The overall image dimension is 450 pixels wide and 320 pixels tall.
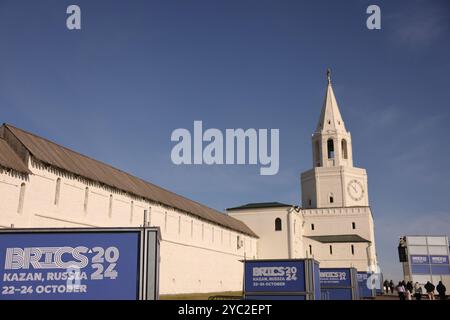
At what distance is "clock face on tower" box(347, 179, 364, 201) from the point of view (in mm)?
81188

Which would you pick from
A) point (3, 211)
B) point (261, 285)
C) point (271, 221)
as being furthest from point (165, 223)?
point (271, 221)

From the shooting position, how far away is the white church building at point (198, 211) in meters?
26.8

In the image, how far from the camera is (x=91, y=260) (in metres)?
8.61

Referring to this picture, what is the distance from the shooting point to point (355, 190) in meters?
81.8

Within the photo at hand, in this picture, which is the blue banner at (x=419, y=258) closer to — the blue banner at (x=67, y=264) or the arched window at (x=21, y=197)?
the blue banner at (x=67, y=264)

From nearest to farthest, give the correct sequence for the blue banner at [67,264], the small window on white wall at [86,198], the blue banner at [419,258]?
the blue banner at [67,264] < the blue banner at [419,258] < the small window on white wall at [86,198]

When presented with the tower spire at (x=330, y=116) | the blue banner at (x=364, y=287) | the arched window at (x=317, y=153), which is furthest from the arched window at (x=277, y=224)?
the blue banner at (x=364, y=287)

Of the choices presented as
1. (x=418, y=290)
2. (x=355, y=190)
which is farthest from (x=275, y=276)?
(x=355, y=190)

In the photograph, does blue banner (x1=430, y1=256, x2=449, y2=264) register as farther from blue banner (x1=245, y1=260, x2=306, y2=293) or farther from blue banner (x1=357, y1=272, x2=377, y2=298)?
blue banner (x1=357, y1=272, x2=377, y2=298)

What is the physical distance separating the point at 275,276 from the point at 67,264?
10319 mm

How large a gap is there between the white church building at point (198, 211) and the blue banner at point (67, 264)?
3298 mm

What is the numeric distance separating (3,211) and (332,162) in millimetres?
66708

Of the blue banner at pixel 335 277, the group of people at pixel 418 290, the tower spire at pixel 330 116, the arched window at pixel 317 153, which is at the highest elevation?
the tower spire at pixel 330 116

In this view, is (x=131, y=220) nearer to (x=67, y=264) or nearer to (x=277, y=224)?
Answer: (x=67, y=264)
